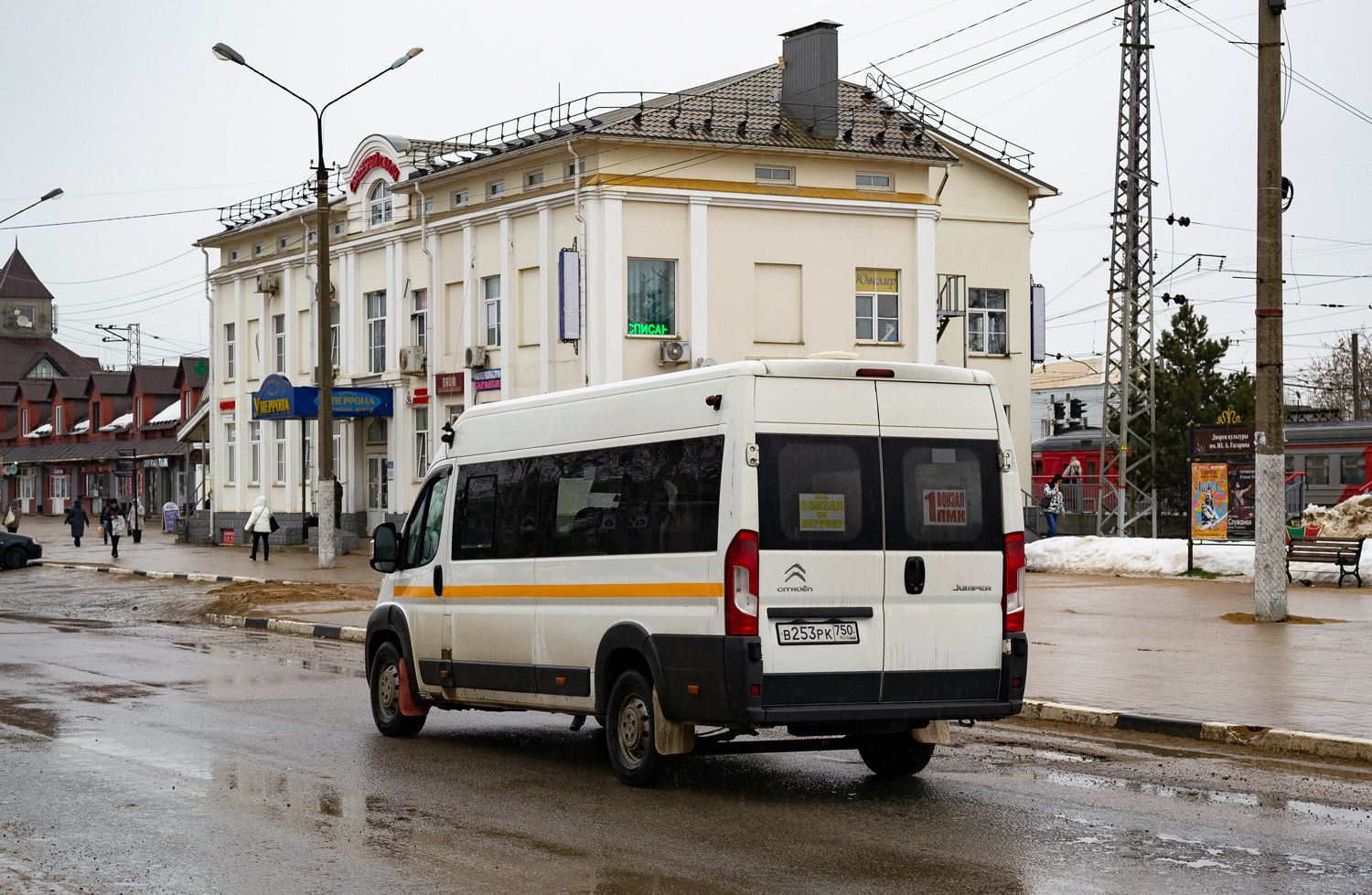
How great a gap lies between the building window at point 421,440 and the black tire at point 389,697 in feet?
103

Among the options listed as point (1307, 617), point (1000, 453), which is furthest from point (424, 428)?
point (1000, 453)

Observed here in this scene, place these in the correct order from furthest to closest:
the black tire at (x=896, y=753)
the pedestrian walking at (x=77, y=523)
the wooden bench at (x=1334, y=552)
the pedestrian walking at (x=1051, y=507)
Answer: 1. the pedestrian walking at (x=77, y=523)
2. the pedestrian walking at (x=1051, y=507)
3. the wooden bench at (x=1334, y=552)
4. the black tire at (x=896, y=753)

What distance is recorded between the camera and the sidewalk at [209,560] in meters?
32.4

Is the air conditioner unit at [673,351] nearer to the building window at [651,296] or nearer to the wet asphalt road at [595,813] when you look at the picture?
the building window at [651,296]

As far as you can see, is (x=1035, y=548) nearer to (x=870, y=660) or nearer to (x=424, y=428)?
(x=424, y=428)

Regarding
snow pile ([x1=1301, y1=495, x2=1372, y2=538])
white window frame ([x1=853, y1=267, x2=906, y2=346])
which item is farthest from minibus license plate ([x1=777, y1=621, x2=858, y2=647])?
white window frame ([x1=853, y1=267, x2=906, y2=346])

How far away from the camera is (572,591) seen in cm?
974

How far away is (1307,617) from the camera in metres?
19.3

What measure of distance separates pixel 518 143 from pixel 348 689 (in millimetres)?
27202

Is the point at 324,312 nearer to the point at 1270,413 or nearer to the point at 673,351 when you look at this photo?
the point at 673,351

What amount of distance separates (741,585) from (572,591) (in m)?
1.74

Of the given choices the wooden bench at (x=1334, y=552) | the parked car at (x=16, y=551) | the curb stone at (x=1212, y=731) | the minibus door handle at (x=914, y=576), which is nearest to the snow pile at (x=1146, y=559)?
the wooden bench at (x=1334, y=552)

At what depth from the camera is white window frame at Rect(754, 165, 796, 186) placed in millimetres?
38031

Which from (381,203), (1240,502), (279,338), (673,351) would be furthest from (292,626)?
(279,338)
